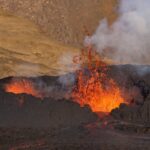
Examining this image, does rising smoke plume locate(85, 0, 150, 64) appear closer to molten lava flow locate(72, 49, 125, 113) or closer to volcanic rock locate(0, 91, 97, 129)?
molten lava flow locate(72, 49, 125, 113)

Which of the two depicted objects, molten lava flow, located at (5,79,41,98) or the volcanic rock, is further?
molten lava flow, located at (5,79,41,98)

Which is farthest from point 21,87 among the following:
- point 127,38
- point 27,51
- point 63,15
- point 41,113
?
point 63,15

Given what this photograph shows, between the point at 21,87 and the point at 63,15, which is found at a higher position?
the point at 63,15

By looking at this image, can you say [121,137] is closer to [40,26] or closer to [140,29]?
[140,29]

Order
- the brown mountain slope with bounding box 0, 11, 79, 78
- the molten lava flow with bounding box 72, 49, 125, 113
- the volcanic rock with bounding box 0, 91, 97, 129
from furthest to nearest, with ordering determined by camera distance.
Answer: the brown mountain slope with bounding box 0, 11, 79, 78 → the molten lava flow with bounding box 72, 49, 125, 113 → the volcanic rock with bounding box 0, 91, 97, 129

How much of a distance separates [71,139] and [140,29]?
55.2 feet

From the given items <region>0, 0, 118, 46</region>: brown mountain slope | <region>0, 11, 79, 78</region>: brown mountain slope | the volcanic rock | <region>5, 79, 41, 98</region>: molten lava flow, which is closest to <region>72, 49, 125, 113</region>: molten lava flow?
the volcanic rock

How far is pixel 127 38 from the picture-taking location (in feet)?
118

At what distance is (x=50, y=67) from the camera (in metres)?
34.8

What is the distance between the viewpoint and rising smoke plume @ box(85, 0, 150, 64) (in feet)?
105

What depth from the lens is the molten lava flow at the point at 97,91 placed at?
22.0m

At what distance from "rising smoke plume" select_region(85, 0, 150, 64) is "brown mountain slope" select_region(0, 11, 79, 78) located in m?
2.41

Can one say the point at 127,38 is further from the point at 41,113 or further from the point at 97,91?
the point at 41,113

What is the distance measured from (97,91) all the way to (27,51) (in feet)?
48.8
